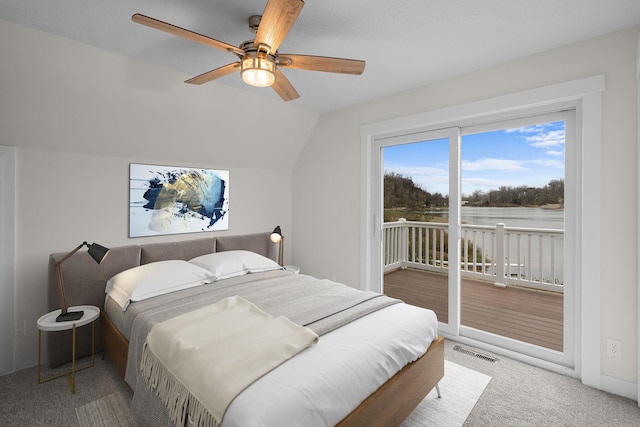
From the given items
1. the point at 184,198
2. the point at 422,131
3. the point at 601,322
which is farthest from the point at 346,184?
the point at 601,322

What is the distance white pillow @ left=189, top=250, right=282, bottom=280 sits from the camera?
3.09m

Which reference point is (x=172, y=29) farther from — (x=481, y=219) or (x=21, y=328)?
(x=481, y=219)

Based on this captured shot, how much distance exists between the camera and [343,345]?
170 centimetres

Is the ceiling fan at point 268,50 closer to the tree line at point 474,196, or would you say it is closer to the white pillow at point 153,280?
the white pillow at point 153,280

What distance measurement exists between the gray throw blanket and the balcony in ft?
4.23

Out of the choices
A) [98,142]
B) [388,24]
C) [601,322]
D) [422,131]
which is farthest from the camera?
[422,131]

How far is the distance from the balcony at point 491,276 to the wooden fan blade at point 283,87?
2.01 meters

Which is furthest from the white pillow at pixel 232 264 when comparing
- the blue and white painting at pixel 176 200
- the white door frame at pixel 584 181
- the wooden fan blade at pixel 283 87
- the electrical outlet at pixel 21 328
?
the white door frame at pixel 584 181

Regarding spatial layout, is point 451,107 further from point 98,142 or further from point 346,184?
point 98,142

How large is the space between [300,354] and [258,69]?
1.54 meters

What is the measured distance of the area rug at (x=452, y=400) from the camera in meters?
1.99

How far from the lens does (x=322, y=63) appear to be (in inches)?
74.9

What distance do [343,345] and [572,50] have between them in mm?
2719

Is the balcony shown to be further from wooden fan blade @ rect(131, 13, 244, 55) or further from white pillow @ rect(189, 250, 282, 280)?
wooden fan blade @ rect(131, 13, 244, 55)
